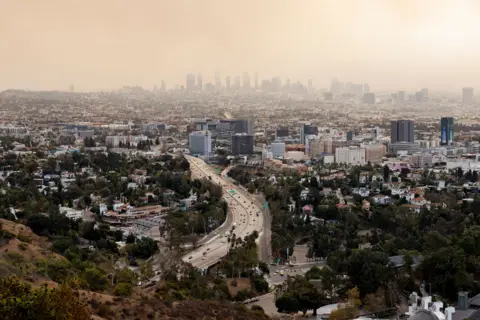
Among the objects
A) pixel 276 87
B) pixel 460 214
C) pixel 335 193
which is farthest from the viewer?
pixel 276 87

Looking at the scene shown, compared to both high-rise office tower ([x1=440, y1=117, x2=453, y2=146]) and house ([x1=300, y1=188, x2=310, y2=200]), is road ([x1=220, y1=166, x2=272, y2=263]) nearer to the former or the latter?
house ([x1=300, y1=188, x2=310, y2=200])

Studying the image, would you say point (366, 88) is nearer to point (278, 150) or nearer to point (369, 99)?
point (369, 99)

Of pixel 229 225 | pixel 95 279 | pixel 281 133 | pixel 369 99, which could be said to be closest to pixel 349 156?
pixel 281 133

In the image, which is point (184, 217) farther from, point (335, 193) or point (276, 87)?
point (276, 87)

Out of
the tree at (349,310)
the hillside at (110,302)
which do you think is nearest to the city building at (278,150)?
the hillside at (110,302)

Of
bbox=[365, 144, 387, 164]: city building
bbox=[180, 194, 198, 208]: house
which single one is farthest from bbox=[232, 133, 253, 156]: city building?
bbox=[180, 194, 198, 208]: house

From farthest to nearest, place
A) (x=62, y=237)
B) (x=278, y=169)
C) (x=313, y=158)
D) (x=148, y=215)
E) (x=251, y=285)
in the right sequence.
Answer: (x=313, y=158) < (x=278, y=169) < (x=148, y=215) < (x=62, y=237) < (x=251, y=285)

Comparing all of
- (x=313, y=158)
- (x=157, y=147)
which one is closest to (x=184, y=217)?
(x=313, y=158)
